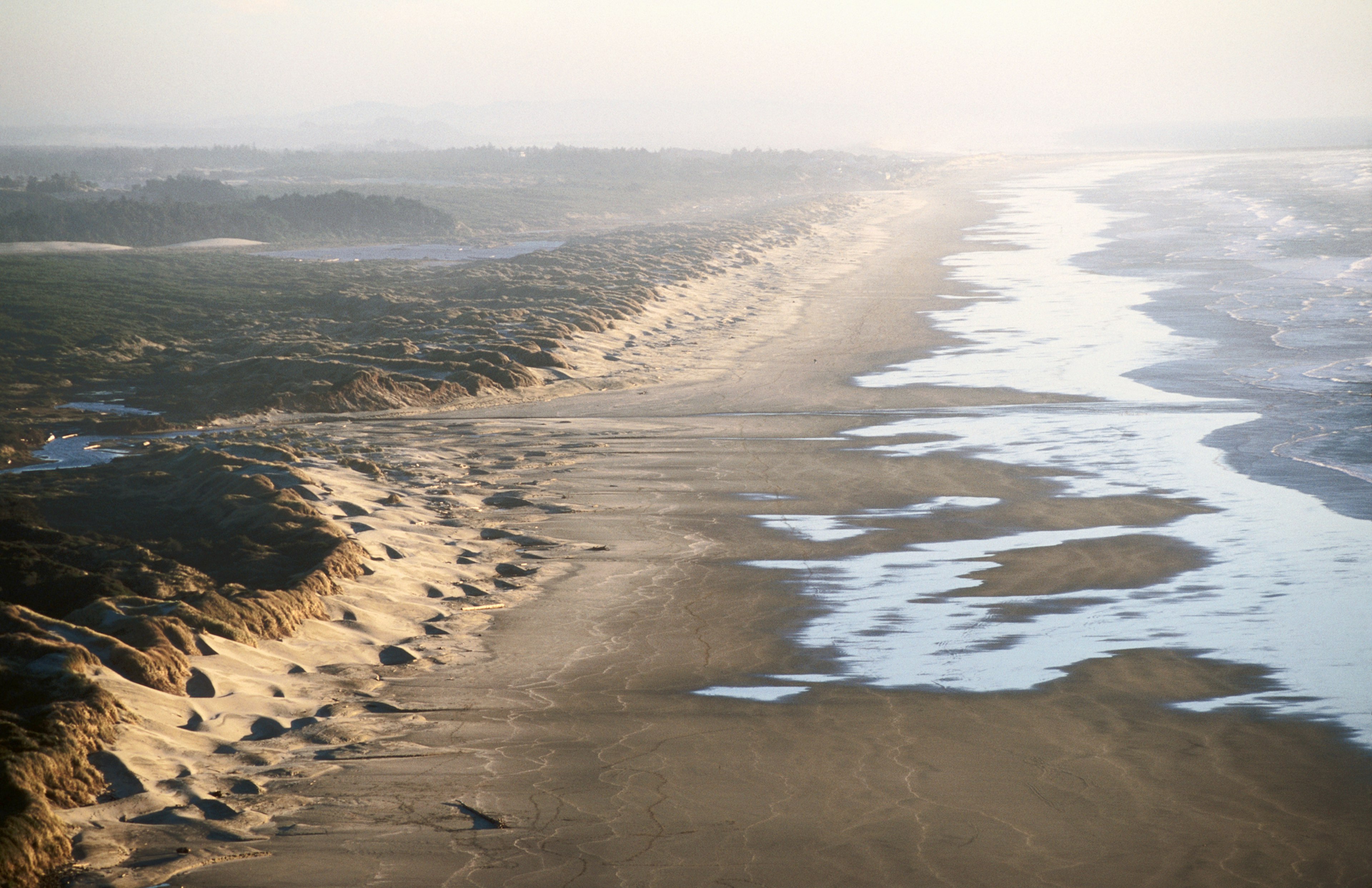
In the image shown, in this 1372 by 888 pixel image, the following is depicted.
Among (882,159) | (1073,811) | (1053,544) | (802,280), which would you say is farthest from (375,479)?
(882,159)

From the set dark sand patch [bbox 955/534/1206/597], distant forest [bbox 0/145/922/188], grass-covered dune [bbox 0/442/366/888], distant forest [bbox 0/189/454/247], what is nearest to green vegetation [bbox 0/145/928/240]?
distant forest [bbox 0/145/922/188]

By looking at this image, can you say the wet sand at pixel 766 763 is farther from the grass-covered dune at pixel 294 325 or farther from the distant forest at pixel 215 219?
the distant forest at pixel 215 219

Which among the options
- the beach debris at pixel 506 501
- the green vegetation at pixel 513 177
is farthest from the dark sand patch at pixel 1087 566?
the green vegetation at pixel 513 177

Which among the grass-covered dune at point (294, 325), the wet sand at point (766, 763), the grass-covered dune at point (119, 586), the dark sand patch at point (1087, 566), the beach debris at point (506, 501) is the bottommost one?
the wet sand at point (766, 763)

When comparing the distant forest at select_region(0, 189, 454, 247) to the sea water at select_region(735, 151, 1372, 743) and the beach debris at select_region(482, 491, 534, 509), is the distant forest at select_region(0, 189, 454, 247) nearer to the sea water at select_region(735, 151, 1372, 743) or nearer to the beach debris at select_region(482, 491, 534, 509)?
the sea water at select_region(735, 151, 1372, 743)

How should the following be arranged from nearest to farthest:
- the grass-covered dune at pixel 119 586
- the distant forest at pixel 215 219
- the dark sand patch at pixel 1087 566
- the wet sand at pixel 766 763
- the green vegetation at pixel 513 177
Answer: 1. the wet sand at pixel 766 763
2. the grass-covered dune at pixel 119 586
3. the dark sand patch at pixel 1087 566
4. the distant forest at pixel 215 219
5. the green vegetation at pixel 513 177

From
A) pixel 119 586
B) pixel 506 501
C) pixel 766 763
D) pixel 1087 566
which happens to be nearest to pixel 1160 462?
pixel 1087 566

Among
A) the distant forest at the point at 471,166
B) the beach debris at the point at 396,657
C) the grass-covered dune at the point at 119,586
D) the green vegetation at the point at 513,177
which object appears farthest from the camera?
the distant forest at the point at 471,166

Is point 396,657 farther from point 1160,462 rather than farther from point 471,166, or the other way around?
point 471,166
